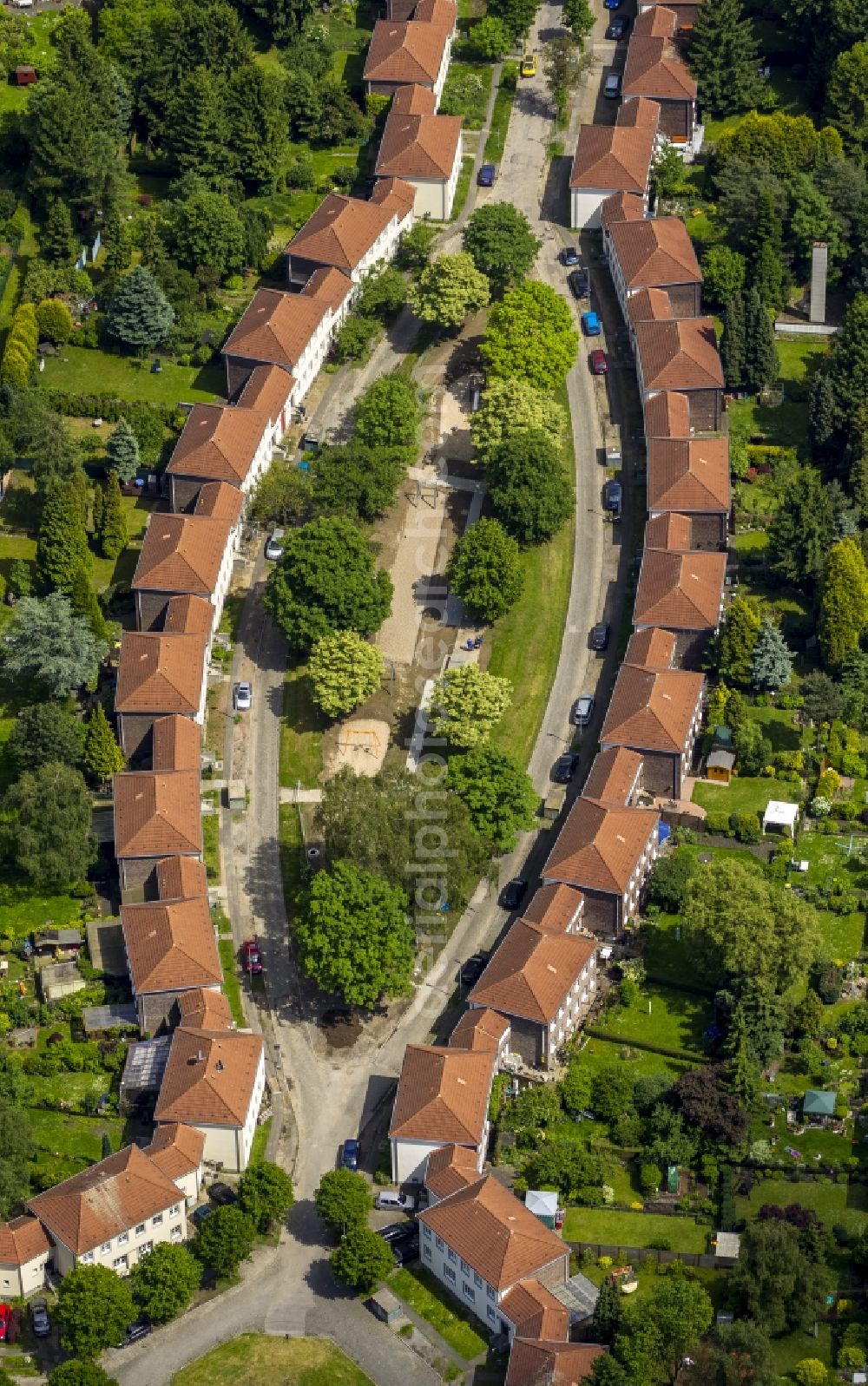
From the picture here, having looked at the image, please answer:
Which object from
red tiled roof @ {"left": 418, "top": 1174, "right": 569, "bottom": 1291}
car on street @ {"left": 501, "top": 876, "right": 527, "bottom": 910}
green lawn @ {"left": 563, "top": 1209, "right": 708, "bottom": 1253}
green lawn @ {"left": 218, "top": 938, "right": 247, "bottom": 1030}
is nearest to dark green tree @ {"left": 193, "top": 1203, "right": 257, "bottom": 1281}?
red tiled roof @ {"left": 418, "top": 1174, "right": 569, "bottom": 1291}

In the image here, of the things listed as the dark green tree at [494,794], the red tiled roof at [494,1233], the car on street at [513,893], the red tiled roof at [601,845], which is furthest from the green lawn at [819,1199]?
the dark green tree at [494,794]

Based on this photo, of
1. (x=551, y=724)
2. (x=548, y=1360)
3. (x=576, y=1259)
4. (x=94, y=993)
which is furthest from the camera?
(x=551, y=724)

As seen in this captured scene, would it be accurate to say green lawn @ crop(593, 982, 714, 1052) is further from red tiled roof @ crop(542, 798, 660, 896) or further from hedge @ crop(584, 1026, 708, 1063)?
red tiled roof @ crop(542, 798, 660, 896)

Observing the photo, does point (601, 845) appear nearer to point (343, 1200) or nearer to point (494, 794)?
point (494, 794)

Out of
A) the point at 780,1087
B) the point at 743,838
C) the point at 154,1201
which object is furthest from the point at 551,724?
the point at 154,1201

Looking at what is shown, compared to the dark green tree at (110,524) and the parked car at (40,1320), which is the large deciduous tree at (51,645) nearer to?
the dark green tree at (110,524)

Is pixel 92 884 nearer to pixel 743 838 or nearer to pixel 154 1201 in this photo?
pixel 154 1201

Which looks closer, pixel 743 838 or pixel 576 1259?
pixel 576 1259
